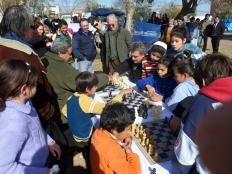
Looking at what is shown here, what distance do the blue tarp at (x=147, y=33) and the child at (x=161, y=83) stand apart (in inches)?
254

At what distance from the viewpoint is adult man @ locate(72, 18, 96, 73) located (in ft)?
16.5

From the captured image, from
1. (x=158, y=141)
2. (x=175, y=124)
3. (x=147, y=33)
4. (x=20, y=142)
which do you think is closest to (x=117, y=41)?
(x=175, y=124)

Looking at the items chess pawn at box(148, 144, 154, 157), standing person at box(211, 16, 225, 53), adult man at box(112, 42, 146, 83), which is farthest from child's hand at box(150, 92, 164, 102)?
standing person at box(211, 16, 225, 53)

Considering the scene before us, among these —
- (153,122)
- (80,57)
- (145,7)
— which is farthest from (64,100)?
(145,7)

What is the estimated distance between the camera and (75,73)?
275cm

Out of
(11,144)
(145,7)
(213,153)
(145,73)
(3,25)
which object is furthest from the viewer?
(145,7)

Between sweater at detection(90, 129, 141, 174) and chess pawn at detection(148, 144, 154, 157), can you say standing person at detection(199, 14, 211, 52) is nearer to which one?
chess pawn at detection(148, 144, 154, 157)

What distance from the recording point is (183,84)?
2.46 meters

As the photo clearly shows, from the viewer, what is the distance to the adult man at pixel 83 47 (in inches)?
197

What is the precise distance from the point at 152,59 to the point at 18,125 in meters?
2.37

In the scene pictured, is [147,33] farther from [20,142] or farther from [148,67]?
[20,142]

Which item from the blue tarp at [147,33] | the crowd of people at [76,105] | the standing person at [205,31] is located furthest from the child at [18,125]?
the standing person at [205,31]

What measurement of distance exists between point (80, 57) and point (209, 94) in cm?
398

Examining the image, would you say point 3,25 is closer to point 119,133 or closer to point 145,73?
point 119,133
